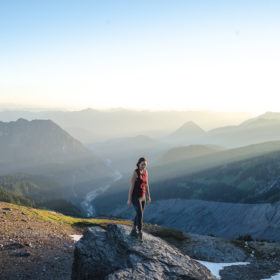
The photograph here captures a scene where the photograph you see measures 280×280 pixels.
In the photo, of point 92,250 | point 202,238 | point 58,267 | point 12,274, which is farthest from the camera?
point 202,238

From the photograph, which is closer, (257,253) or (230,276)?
(230,276)

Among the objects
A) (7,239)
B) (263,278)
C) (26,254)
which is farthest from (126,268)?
(263,278)

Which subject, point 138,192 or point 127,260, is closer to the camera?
point 127,260

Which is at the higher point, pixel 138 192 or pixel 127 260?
pixel 138 192

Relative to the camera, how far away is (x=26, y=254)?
36500mm

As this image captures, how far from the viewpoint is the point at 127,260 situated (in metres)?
26.2

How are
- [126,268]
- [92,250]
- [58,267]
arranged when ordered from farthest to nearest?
[58,267] → [92,250] → [126,268]

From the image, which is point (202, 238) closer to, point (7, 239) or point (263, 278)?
point (263, 278)

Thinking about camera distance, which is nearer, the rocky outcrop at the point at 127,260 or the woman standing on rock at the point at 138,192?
the rocky outcrop at the point at 127,260

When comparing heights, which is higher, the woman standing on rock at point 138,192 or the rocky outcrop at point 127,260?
the woman standing on rock at point 138,192

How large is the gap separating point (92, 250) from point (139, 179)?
5.39 meters

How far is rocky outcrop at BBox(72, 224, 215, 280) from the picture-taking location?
84.1 ft

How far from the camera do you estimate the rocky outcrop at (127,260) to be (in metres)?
25.6

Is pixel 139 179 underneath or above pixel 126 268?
above
